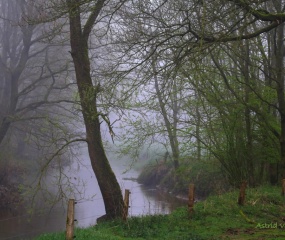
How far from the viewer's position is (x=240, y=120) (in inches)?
704

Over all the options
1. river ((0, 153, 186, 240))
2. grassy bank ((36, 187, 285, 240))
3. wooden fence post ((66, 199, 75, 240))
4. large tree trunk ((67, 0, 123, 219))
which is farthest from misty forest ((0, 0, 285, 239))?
wooden fence post ((66, 199, 75, 240))

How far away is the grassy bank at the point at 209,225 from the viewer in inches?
392

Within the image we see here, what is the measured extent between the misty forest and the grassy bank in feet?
7.74

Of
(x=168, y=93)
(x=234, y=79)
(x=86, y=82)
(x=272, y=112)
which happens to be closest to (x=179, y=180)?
(x=272, y=112)

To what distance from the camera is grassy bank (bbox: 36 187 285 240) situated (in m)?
9.97

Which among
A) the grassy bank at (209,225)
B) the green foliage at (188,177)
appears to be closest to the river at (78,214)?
the green foliage at (188,177)

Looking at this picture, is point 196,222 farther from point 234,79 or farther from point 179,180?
point 179,180

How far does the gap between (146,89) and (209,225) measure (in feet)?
20.5

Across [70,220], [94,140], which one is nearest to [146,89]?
[94,140]

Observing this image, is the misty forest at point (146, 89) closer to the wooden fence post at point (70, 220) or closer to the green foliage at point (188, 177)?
the green foliage at point (188, 177)

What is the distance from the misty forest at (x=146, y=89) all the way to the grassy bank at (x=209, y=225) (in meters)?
2.36

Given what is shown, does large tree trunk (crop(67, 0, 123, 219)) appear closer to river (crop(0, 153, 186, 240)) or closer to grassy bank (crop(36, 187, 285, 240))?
river (crop(0, 153, 186, 240))

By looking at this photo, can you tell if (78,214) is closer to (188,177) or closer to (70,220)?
(188,177)

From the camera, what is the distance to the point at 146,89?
16109 millimetres
